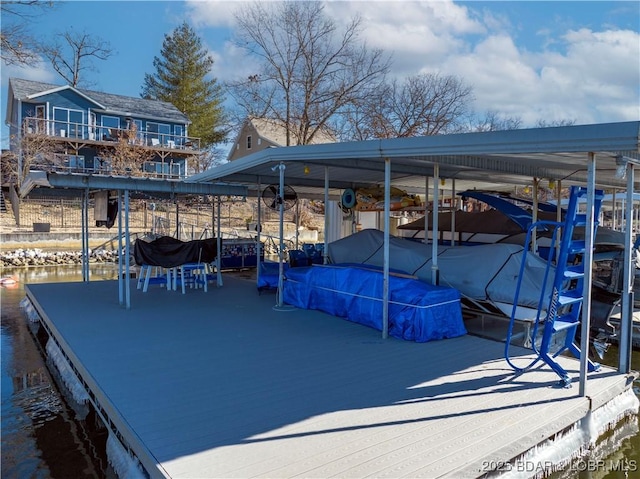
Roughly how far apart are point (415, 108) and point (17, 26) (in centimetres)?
1692

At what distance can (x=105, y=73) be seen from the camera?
106ft

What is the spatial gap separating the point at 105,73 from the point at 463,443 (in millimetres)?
34872

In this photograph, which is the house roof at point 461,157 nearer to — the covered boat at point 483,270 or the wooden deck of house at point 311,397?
the covered boat at point 483,270

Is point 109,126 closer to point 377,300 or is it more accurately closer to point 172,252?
point 172,252

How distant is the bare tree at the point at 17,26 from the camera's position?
48.5ft

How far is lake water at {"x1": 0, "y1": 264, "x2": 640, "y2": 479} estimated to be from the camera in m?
3.96

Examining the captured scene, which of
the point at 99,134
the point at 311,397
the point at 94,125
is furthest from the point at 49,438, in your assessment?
the point at 99,134

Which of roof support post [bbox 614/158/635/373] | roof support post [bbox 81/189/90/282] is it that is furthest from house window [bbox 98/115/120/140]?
roof support post [bbox 614/158/635/373]

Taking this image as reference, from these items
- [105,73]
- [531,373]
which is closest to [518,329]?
[531,373]

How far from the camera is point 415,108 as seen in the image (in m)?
24.4

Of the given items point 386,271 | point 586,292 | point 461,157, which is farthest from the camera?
point 461,157

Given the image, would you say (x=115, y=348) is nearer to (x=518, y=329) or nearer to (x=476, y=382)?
(x=476, y=382)

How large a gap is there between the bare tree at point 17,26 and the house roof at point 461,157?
373 inches

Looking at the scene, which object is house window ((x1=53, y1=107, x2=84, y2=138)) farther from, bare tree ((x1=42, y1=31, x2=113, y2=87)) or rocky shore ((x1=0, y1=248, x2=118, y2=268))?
rocky shore ((x1=0, y1=248, x2=118, y2=268))
